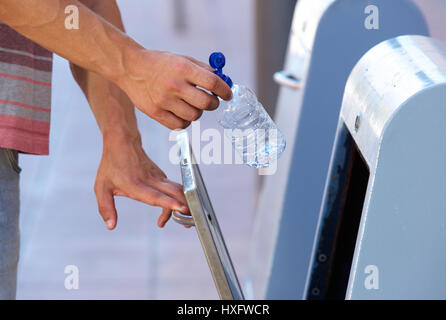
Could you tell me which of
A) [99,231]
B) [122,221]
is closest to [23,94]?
[99,231]

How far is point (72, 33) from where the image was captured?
4.98 ft

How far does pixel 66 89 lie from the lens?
7.61 metres

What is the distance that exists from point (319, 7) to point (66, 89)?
5.65 meters

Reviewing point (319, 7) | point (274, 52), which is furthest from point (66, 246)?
point (319, 7)

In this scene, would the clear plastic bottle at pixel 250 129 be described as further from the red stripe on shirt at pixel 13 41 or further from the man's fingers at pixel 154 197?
the red stripe on shirt at pixel 13 41

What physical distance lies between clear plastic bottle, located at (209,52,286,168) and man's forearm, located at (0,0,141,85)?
2.19 ft

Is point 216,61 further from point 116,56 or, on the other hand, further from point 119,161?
point 119,161

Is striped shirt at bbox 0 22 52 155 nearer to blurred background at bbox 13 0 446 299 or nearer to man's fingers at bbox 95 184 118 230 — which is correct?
man's fingers at bbox 95 184 118 230

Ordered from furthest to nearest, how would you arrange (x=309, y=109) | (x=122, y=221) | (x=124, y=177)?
(x=122, y=221) → (x=309, y=109) → (x=124, y=177)

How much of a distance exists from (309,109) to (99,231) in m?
2.66

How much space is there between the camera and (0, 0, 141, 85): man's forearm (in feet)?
4.94

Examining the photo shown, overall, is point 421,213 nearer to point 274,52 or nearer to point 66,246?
point 274,52

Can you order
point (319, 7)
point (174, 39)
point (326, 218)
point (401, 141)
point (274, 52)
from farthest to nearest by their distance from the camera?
point (174, 39)
point (274, 52)
point (319, 7)
point (326, 218)
point (401, 141)
